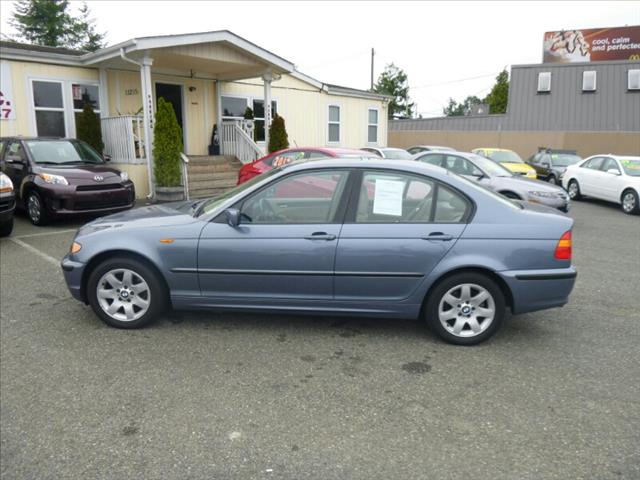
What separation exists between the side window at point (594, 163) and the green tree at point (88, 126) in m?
13.3

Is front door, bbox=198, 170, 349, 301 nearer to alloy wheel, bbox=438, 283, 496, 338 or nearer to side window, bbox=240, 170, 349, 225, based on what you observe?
side window, bbox=240, 170, 349, 225

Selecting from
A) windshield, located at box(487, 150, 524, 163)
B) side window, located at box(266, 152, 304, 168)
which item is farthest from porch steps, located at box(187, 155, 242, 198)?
windshield, located at box(487, 150, 524, 163)

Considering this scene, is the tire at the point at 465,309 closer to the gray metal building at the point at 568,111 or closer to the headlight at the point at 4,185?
the headlight at the point at 4,185

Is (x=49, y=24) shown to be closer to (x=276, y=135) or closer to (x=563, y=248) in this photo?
(x=276, y=135)

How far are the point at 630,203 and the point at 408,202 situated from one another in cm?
1066

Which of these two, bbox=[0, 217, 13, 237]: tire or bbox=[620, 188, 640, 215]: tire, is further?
bbox=[620, 188, 640, 215]: tire

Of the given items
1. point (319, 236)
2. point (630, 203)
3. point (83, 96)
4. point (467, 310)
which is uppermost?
point (83, 96)

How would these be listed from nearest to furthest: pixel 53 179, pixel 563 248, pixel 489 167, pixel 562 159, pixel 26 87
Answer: pixel 563 248
pixel 53 179
pixel 489 167
pixel 26 87
pixel 562 159

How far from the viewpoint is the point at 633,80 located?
1056 inches

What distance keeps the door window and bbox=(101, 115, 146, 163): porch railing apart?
31.9ft

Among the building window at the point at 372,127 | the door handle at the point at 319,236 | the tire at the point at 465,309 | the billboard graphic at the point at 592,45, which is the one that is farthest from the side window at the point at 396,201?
the billboard graphic at the point at 592,45

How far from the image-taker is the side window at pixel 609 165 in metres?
13.0

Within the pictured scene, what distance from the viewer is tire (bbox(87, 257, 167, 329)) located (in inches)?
169

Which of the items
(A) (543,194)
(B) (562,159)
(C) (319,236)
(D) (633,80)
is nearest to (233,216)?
(C) (319,236)
